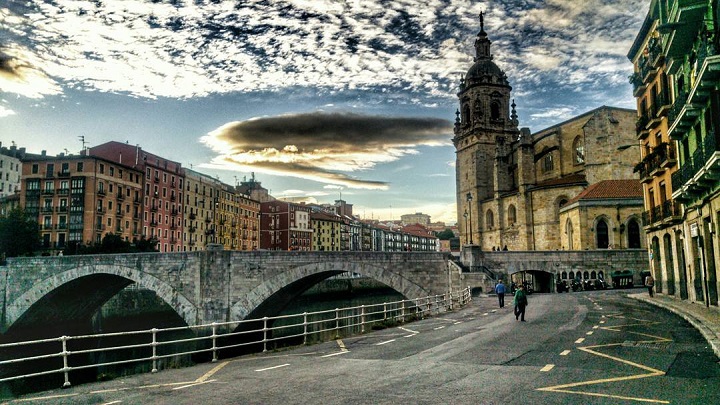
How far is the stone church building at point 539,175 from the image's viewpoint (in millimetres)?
47844

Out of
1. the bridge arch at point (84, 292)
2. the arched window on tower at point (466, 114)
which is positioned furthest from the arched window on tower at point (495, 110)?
the bridge arch at point (84, 292)

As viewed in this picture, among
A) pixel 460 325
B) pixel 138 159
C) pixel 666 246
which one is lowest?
pixel 460 325

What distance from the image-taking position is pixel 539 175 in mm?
66250

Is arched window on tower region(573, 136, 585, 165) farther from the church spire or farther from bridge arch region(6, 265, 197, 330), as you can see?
bridge arch region(6, 265, 197, 330)

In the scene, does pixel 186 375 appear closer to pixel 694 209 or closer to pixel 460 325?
pixel 460 325

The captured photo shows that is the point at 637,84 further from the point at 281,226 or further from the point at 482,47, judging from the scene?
the point at 281,226

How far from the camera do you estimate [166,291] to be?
3544 centimetres

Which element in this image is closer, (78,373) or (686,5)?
(686,5)

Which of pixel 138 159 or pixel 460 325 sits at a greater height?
pixel 138 159

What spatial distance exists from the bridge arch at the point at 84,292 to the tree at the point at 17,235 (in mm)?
11409

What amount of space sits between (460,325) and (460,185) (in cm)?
5943

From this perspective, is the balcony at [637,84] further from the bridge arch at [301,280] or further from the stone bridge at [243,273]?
the bridge arch at [301,280]

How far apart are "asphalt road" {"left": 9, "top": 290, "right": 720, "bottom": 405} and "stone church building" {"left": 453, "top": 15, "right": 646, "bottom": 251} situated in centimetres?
3323

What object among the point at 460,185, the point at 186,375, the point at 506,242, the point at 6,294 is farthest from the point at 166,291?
the point at 460,185
